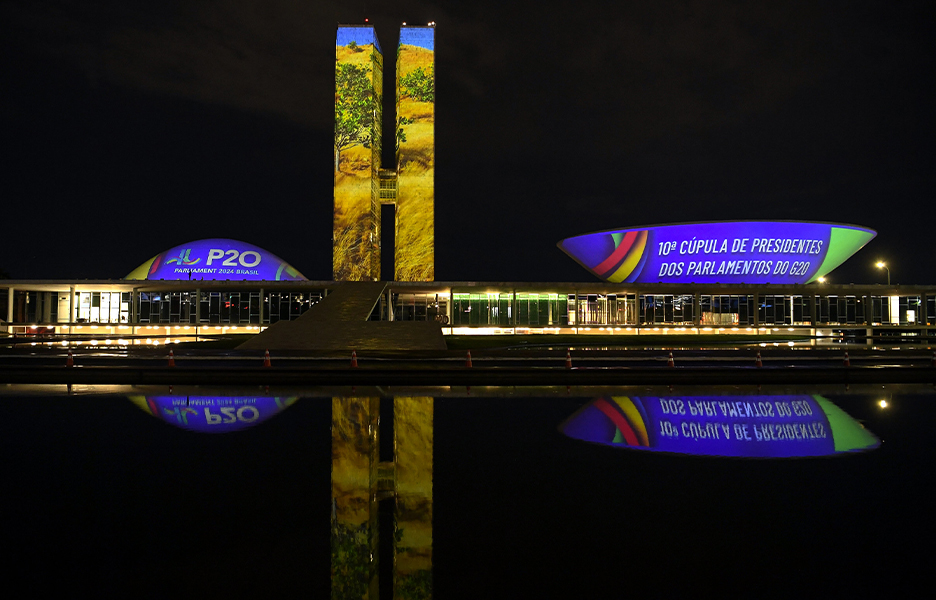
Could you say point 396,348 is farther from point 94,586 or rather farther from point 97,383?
point 94,586

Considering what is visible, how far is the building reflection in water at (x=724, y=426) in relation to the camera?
8781mm

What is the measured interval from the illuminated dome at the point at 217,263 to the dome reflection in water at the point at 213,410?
47119 mm

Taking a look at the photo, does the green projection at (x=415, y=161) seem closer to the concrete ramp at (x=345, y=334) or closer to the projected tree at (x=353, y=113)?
the projected tree at (x=353, y=113)

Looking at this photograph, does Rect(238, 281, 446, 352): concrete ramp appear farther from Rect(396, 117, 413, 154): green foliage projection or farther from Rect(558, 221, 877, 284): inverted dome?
Rect(396, 117, 413, 154): green foliage projection

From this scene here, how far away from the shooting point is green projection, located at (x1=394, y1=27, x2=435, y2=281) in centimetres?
6303

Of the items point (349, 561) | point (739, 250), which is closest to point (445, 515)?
point (349, 561)

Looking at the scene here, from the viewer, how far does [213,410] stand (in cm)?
1227

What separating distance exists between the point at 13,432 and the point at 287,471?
18.2ft

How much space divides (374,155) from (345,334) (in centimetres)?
3787

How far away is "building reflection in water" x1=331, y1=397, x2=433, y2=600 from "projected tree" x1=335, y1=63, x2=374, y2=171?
2259 inches

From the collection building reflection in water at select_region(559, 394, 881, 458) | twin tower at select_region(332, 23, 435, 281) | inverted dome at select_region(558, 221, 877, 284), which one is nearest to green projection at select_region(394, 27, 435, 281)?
Answer: twin tower at select_region(332, 23, 435, 281)

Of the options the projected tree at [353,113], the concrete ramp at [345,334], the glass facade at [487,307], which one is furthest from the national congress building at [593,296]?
the projected tree at [353,113]

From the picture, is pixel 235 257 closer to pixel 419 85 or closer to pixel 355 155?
pixel 355 155

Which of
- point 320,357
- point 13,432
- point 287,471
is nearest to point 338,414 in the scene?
point 287,471
